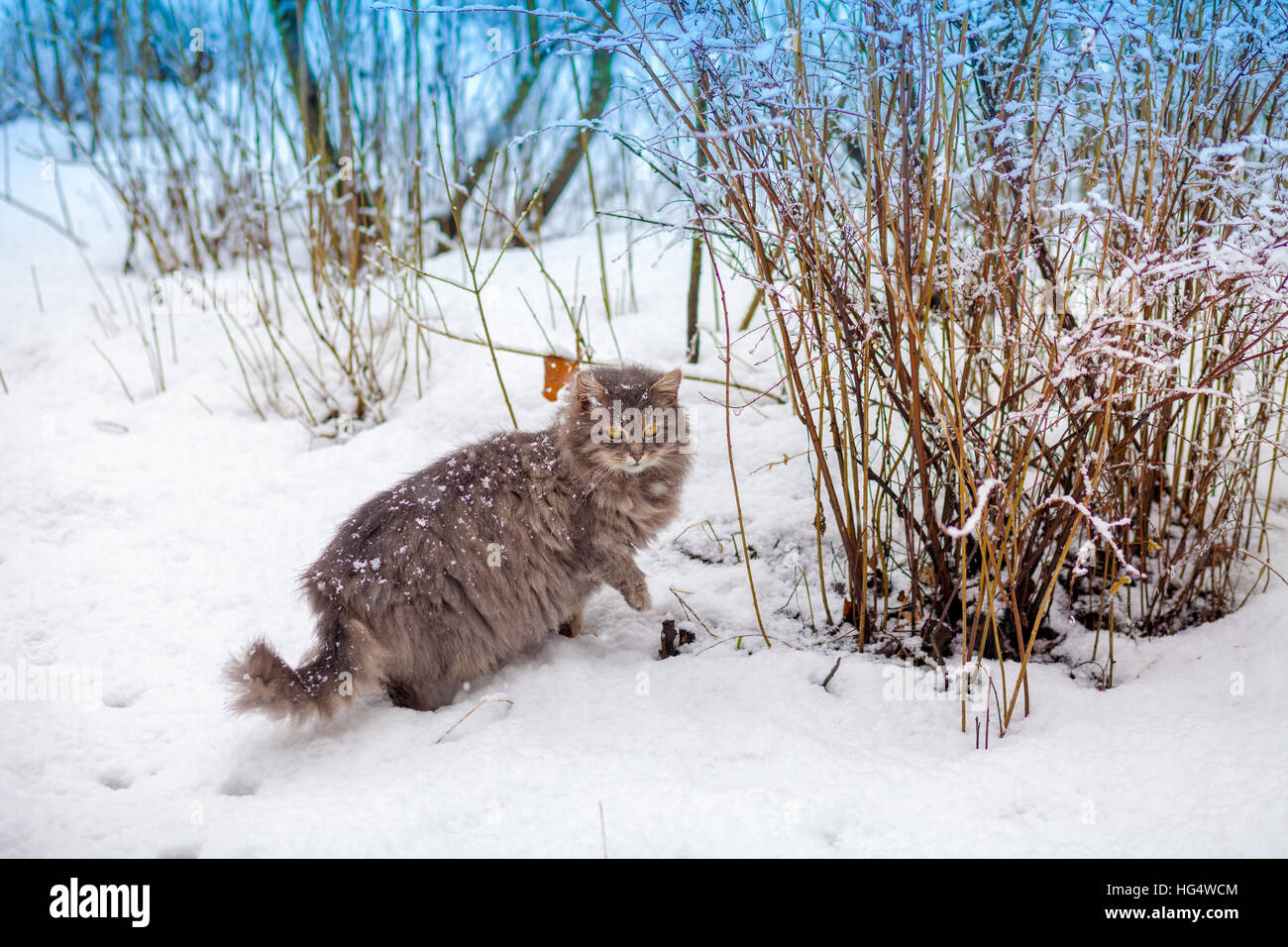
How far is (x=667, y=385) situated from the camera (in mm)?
2172

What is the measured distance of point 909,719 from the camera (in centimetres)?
181

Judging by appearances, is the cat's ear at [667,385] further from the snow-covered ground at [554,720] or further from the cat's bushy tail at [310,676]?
the cat's bushy tail at [310,676]

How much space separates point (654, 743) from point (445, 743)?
1.45 ft

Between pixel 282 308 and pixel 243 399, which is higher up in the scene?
pixel 282 308

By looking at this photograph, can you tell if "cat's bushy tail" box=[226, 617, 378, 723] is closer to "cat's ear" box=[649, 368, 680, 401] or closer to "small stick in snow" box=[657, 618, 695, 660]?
"small stick in snow" box=[657, 618, 695, 660]

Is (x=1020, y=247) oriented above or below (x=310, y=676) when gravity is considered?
above

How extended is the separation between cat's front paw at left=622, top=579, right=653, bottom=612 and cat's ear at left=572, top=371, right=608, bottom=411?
0.49 meters

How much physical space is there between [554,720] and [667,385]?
2.90 ft

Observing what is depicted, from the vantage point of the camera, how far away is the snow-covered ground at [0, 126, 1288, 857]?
4.75ft

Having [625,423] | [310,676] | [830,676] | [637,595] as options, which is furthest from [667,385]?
[310,676]

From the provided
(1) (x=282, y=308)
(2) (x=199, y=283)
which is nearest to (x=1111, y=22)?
(1) (x=282, y=308)

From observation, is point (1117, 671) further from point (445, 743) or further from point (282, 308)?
point (282, 308)

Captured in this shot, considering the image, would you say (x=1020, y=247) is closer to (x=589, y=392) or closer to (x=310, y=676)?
(x=589, y=392)

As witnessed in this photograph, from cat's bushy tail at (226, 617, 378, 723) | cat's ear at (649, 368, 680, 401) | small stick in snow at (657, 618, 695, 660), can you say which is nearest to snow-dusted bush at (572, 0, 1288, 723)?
cat's ear at (649, 368, 680, 401)
